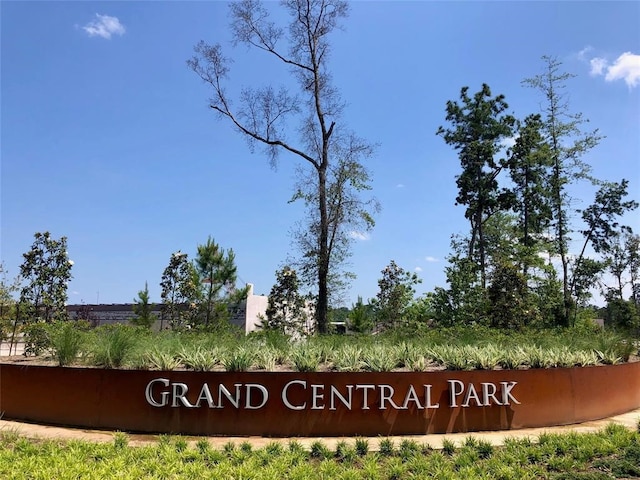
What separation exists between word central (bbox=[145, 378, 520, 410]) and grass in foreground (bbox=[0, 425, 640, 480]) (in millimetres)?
736

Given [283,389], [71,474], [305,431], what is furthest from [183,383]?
[71,474]

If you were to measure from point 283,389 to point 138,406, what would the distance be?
78.5 inches

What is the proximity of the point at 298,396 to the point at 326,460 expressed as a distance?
4.90 ft

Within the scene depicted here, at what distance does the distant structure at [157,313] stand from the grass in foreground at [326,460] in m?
16.9

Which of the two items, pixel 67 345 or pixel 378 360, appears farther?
pixel 67 345

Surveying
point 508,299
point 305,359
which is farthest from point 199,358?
point 508,299

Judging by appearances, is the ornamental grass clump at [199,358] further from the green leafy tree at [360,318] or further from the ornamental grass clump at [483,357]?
the green leafy tree at [360,318]

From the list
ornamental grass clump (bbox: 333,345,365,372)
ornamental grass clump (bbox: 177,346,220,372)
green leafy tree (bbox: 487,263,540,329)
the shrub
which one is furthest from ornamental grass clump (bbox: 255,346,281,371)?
green leafy tree (bbox: 487,263,540,329)

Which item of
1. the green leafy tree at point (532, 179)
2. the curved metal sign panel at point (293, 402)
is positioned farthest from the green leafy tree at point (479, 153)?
the curved metal sign panel at point (293, 402)

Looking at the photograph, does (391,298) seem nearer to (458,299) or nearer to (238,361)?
(458,299)

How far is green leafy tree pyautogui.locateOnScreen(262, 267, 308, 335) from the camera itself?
15.7 metres

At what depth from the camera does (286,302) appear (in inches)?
628

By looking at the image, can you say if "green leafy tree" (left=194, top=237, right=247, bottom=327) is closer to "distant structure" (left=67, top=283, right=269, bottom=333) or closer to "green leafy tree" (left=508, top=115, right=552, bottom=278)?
"distant structure" (left=67, top=283, right=269, bottom=333)

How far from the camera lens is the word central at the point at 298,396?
6.57 m
